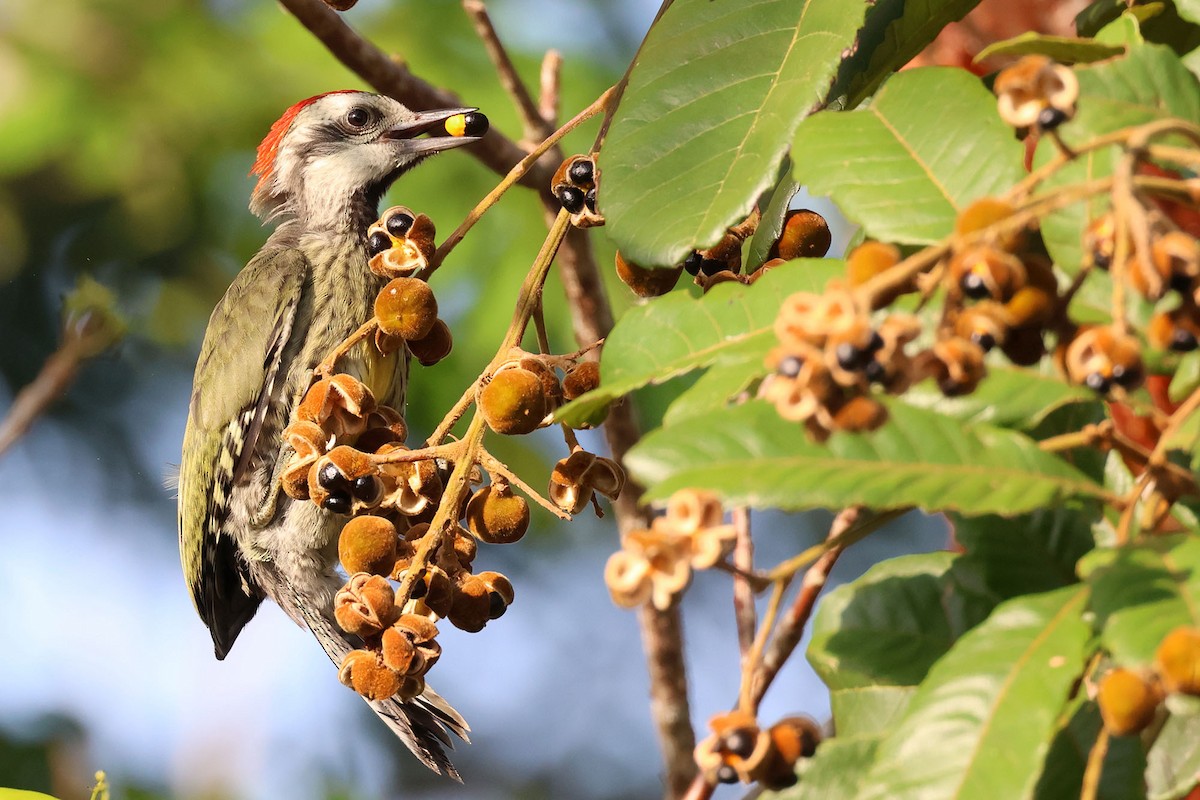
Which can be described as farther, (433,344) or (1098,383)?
(433,344)

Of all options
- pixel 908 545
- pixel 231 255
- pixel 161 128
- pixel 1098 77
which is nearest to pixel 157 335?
pixel 231 255

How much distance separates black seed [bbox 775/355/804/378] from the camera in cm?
83

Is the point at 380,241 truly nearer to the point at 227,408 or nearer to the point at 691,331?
the point at 691,331

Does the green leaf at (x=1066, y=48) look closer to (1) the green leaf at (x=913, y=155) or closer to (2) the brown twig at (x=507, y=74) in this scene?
(1) the green leaf at (x=913, y=155)

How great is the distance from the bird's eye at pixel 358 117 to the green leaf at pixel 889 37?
2326mm

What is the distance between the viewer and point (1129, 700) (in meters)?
0.85

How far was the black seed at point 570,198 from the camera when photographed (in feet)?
5.38

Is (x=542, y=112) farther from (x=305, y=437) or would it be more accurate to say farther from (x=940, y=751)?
(x=940, y=751)

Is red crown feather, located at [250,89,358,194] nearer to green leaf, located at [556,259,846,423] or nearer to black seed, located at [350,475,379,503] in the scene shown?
black seed, located at [350,475,379,503]

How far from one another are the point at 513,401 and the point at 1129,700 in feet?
2.69

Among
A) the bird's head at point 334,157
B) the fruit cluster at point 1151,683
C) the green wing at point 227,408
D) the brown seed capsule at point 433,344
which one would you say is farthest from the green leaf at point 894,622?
the bird's head at point 334,157

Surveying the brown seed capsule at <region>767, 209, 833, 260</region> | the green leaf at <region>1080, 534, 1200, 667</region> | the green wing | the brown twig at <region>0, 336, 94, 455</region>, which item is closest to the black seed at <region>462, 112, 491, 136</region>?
the green wing

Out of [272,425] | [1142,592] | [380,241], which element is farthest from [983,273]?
[272,425]

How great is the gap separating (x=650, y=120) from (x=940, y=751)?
89cm
